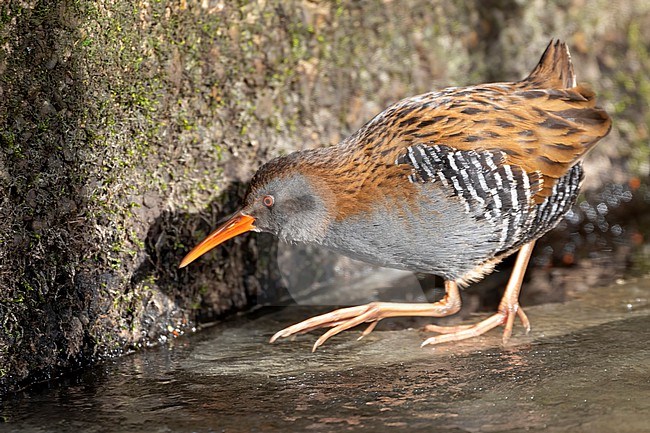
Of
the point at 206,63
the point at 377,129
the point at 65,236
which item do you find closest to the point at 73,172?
the point at 65,236

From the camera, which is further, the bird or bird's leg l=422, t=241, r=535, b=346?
bird's leg l=422, t=241, r=535, b=346

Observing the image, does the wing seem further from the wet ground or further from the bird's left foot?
the wet ground

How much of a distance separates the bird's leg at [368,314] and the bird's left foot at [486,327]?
0.10 m

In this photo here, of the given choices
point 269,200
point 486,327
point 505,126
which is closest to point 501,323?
point 486,327

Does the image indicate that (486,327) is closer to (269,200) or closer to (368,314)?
(368,314)

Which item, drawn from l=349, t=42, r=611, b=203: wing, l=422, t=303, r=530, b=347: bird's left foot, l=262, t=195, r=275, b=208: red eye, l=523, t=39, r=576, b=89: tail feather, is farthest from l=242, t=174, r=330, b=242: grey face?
l=523, t=39, r=576, b=89: tail feather

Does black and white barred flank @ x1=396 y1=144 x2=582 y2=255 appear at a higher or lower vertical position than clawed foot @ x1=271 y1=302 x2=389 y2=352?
higher

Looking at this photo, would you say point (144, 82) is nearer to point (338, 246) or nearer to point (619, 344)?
point (338, 246)

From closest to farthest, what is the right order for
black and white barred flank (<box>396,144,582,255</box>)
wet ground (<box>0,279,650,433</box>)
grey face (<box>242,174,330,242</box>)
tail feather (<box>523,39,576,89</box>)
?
wet ground (<box>0,279,650,433</box>) < black and white barred flank (<box>396,144,582,255</box>) < grey face (<box>242,174,330,242</box>) < tail feather (<box>523,39,576,89</box>)

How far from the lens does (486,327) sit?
440cm

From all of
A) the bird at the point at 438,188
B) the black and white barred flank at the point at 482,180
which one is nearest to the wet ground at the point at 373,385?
the bird at the point at 438,188

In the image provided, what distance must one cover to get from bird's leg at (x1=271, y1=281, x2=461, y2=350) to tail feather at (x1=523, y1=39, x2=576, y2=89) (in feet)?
3.73

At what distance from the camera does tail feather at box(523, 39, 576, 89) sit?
4.63m

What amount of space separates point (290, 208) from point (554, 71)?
1.59 metres
